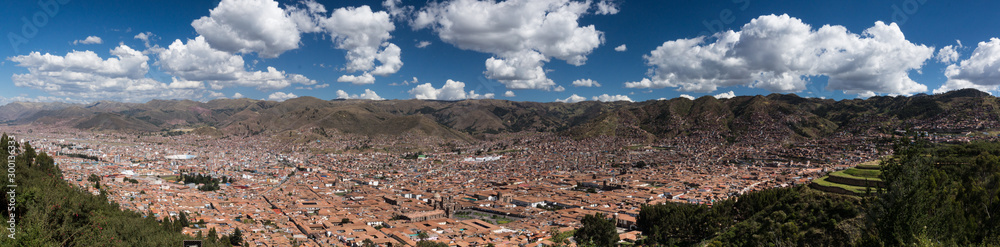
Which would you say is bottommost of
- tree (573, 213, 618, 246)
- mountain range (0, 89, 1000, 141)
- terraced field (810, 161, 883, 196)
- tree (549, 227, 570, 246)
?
tree (549, 227, 570, 246)

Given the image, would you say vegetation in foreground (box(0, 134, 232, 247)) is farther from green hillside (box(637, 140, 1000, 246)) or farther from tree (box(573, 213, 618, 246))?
green hillside (box(637, 140, 1000, 246))

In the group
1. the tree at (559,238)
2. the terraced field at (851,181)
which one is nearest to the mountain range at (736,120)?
the terraced field at (851,181)

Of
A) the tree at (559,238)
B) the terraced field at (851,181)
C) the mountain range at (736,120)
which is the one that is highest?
the mountain range at (736,120)

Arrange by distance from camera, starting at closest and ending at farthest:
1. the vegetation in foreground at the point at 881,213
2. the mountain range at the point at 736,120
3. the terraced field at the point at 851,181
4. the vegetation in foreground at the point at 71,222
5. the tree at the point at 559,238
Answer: the vegetation in foreground at the point at 71,222, the vegetation in foreground at the point at 881,213, the tree at the point at 559,238, the terraced field at the point at 851,181, the mountain range at the point at 736,120

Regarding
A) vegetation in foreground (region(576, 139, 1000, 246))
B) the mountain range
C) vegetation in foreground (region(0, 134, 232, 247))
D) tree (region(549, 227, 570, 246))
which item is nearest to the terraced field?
vegetation in foreground (region(576, 139, 1000, 246))

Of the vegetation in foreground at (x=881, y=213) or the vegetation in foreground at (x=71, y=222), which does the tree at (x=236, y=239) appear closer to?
the vegetation in foreground at (x=71, y=222)

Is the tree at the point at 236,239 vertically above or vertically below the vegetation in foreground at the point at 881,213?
below

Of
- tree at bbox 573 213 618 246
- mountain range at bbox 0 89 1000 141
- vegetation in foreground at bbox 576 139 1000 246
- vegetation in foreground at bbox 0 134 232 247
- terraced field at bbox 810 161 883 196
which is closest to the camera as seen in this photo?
vegetation in foreground at bbox 0 134 232 247

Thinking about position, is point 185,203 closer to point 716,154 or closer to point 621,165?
point 621,165

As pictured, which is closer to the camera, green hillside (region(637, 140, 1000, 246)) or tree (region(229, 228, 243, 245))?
green hillside (region(637, 140, 1000, 246))
